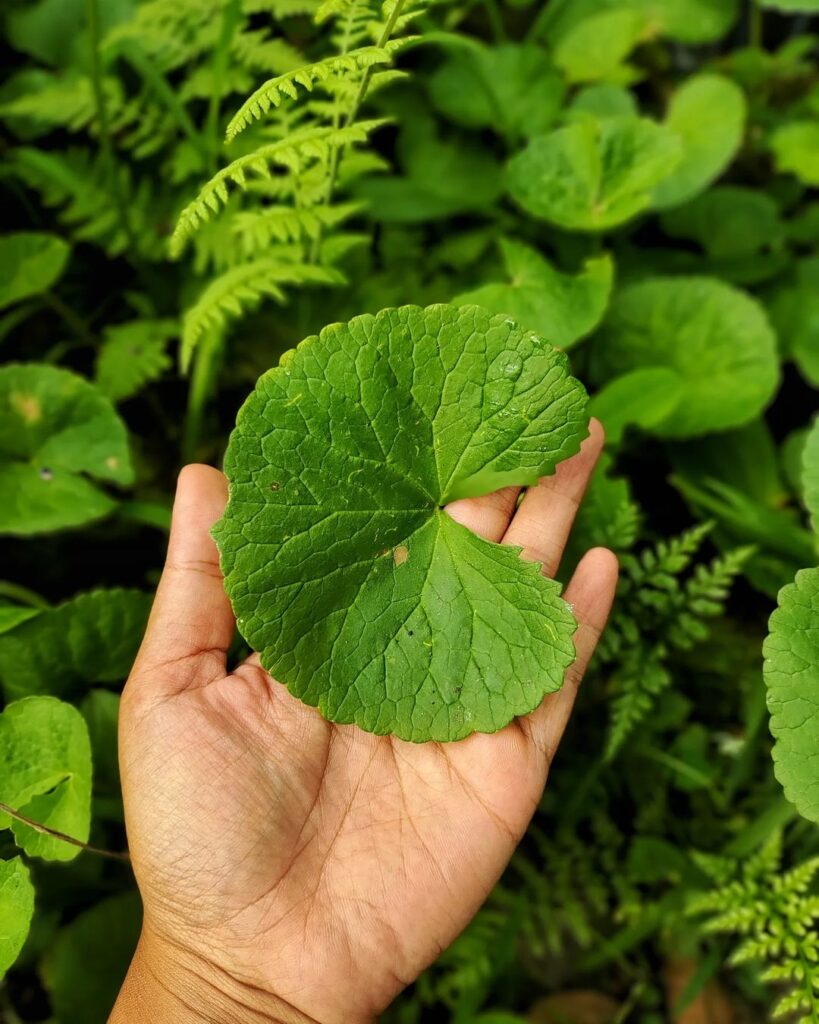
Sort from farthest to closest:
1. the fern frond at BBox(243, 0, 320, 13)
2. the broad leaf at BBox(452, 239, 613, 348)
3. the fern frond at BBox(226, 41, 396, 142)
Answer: the fern frond at BBox(243, 0, 320, 13) < the broad leaf at BBox(452, 239, 613, 348) < the fern frond at BBox(226, 41, 396, 142)

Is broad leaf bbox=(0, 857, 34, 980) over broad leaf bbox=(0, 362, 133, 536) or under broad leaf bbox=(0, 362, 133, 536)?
under

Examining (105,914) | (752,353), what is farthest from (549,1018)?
(752,353)

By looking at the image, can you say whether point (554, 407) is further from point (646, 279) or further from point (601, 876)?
point (601, 876)

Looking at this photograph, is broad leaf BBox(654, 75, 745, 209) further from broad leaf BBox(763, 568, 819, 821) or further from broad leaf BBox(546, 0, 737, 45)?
broad leaf BBox(763, 568, 819, 821)

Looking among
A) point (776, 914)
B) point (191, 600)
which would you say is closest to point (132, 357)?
point (191, 600)

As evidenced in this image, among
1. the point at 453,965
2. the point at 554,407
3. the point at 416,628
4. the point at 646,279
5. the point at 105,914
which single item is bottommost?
the point at 453,965

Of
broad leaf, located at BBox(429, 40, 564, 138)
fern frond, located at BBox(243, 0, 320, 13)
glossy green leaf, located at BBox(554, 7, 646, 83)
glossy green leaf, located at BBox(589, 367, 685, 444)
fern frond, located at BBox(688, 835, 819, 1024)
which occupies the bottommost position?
fern frond, located at BBox(688, 835, 819, 1024)

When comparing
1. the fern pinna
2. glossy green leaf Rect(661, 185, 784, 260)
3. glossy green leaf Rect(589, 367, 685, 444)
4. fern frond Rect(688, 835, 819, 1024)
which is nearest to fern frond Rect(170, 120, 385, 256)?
the fern pinna
